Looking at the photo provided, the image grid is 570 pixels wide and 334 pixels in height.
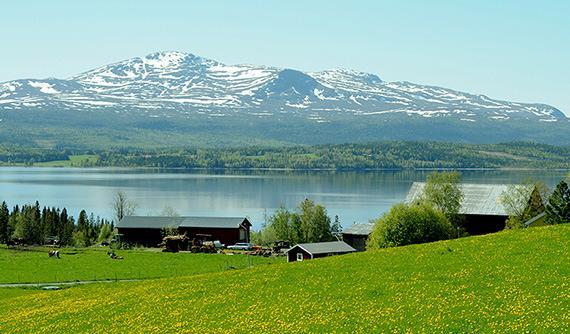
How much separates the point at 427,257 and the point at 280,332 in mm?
14794

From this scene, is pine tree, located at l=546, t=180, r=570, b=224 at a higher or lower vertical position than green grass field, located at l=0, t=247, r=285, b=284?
higher

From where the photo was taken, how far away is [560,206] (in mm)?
65125

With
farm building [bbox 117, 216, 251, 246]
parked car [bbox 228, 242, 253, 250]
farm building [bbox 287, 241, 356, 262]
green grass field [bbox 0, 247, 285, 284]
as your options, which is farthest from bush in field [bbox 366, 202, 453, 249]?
farm building [bbox 117, 216, 251, 246]

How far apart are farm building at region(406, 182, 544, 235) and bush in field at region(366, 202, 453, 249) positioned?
1335cm

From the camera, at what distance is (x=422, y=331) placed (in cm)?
2472

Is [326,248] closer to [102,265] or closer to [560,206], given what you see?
[102,265]

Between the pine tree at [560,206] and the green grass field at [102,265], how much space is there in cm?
2719

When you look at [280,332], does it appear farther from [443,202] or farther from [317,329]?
[443,202]

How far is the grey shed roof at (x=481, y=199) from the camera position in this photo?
81912 mm

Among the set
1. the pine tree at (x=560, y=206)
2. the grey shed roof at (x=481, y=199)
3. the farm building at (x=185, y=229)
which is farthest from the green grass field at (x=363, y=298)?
the farm building at (x=185, y=229)

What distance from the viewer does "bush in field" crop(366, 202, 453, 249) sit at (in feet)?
223

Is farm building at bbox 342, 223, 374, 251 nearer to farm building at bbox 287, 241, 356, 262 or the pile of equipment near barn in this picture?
farm building at bbox 287, 241, 356, 262

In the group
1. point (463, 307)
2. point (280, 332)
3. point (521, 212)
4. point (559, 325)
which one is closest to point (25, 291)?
point (280, 332)

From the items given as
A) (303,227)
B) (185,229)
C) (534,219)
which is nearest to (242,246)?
(303,227)
